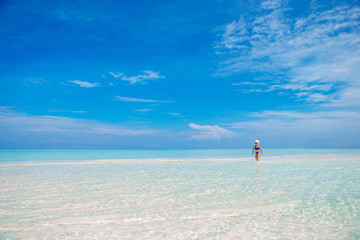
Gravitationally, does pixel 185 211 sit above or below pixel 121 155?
below

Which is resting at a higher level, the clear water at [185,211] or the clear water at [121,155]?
the clear water at [121,155]

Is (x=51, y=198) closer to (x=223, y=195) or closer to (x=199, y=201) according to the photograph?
(x=199, y=201)

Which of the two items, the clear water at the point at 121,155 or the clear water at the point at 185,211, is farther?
the clear water at the point at 121,155

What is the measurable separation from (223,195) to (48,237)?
21.3 ft

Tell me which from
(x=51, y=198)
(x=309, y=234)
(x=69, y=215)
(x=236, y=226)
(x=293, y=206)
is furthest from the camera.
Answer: (x=51, y=198)

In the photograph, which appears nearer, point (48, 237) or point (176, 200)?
point (48, 237)

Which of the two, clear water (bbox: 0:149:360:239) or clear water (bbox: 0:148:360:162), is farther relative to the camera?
clear water (bbox: 0:148:360:162)

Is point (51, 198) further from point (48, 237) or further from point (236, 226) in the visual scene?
point (236, 226)

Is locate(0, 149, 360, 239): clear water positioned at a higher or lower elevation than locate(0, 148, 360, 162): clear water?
lower

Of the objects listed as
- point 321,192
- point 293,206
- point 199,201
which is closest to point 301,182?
point 321,192

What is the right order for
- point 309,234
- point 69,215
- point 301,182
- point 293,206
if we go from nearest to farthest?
1. point 309,234
2. point 69,215
3. point 293,206
4. point 301,182

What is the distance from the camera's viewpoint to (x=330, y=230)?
19.1ft

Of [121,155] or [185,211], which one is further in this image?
[121,155]

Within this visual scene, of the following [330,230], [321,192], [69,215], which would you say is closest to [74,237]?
[69,215]
